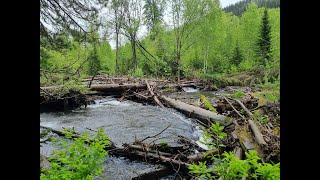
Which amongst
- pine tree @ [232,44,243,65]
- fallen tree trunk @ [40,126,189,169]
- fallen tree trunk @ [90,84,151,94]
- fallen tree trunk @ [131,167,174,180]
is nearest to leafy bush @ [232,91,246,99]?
fallen tree trunk @ [90,84,151,94]

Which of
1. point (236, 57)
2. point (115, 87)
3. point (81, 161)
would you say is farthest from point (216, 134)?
point (236, 57)

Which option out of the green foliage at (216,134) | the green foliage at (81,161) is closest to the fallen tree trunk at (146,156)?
the green foliage at (216,134)

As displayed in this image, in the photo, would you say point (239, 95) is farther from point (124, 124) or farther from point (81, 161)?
point (81, 161)

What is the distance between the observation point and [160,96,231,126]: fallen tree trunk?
6.66m

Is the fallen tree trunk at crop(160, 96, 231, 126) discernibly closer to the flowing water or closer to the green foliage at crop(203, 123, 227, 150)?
the flowing water

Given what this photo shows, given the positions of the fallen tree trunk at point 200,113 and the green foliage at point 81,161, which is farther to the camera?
the fallen tree trunk at point 200,113

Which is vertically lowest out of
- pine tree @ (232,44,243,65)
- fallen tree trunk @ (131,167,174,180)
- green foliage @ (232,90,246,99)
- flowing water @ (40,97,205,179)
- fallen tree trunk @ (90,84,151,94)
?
fallen tree trunk @ (131,167,174,180)

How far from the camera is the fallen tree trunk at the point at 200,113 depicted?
666 centimetres

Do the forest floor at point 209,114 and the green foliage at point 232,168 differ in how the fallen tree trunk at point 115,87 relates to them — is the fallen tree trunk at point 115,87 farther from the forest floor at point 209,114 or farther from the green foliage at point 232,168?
the green foliage at point 232,168

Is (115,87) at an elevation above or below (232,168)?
above

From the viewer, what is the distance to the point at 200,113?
7793 mm
